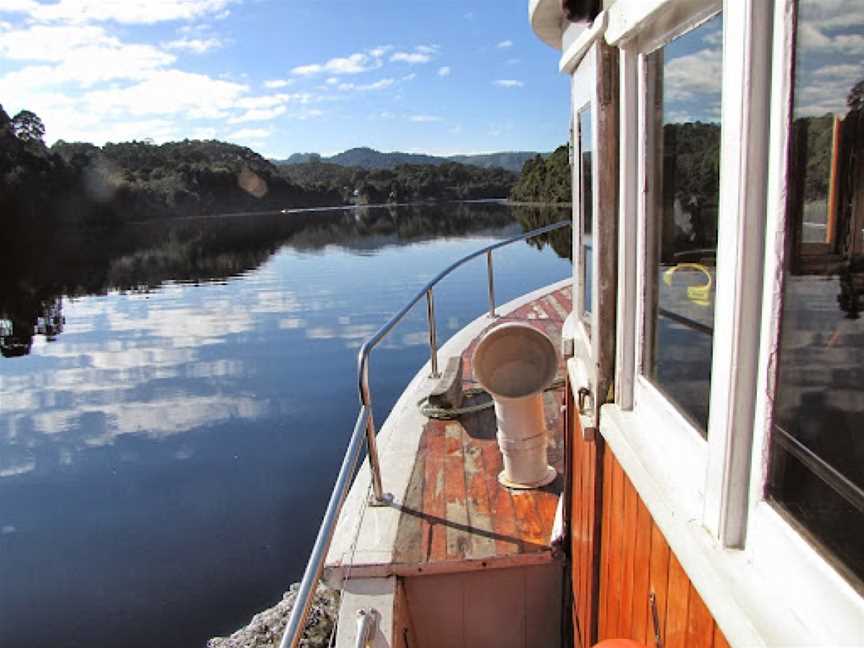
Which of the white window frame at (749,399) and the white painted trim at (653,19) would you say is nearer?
the white window frame at (749,399)

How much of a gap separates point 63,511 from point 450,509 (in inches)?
274

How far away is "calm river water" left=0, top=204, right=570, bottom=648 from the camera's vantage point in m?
6.30

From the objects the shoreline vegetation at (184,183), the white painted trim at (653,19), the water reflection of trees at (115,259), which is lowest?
the water reflection of trees at (115,259)

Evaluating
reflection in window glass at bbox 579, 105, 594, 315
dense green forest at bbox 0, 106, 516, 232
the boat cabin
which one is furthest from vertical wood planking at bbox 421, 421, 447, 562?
dense green forest at bbox 0, 106, 516, 232

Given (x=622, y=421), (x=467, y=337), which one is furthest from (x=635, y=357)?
(x=467, y=337)

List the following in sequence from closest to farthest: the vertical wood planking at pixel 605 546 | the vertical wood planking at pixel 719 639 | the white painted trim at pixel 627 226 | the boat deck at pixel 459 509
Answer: the vertical wood planking at pixel 719 639 → the white painted trim at pixel 627 226 → the vertical wood planking at pixel 605 546 → the boat deck at pixel 459 509

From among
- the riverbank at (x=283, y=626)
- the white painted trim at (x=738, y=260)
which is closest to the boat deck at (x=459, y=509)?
the riverbank at (x=283, y=626)

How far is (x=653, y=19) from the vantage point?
4.43ft

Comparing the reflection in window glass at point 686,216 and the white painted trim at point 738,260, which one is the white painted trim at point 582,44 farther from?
the white painted trim at point 738,260

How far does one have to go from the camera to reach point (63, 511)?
8.21 meters

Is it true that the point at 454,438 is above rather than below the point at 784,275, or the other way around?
below

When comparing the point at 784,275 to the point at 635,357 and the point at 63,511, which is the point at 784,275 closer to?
the point at 635,357

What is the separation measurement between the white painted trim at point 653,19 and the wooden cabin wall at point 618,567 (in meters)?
1.06

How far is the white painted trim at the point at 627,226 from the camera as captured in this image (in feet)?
5.18
